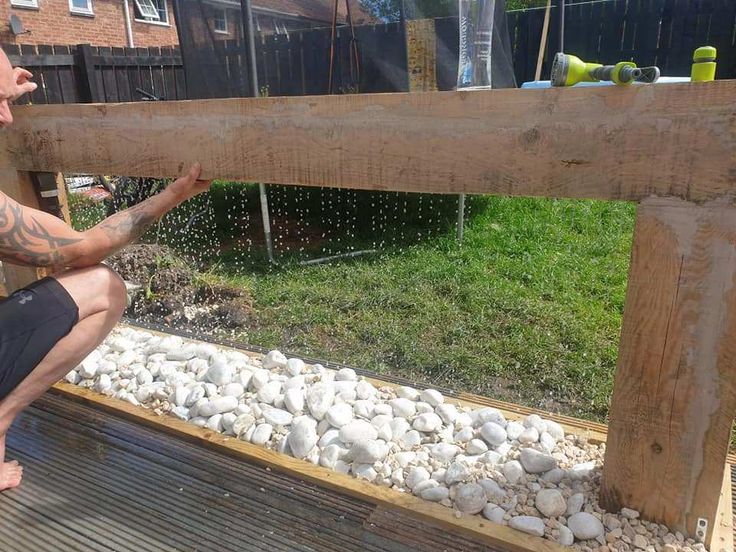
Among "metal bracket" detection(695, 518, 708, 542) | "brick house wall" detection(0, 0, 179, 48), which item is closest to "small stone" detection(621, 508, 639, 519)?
"metal bracket" detection(695, 518, 708, 542)

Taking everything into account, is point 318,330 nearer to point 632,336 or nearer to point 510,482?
point 510,482

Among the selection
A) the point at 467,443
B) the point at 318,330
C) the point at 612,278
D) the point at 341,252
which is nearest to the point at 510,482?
the point at 467,443

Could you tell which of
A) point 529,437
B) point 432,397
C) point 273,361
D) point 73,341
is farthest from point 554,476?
point 73,341

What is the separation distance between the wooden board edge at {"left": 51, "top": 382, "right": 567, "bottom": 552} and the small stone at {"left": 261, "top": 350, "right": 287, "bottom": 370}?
1.57ft

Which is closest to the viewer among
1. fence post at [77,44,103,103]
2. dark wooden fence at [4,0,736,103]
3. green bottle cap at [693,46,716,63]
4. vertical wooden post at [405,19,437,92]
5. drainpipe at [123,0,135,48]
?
green bottle cap at [693,46,716,63]

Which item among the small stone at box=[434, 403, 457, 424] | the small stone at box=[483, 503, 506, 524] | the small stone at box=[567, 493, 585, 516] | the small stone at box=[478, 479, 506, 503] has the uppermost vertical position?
the small stone at box=[567, 493, 585, 516]

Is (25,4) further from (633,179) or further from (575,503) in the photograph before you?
(575,503)

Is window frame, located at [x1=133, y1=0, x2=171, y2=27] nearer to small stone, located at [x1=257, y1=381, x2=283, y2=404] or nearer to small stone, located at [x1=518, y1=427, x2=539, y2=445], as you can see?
small stone, located at [x1=257, y1=381, x2=283, y2=404]

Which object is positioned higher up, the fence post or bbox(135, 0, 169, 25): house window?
bbox(135, 0, 169, 25): house window

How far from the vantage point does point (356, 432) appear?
189cm

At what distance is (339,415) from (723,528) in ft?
3.81

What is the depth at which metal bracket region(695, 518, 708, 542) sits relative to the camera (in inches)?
55.1

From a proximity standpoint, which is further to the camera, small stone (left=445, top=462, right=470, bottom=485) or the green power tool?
small stone (left=445, top=462, right=470, bottom=485)

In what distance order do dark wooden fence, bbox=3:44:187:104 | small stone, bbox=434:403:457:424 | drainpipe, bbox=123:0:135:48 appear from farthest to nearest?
1. drainpipe, bbox=123:0:135:48
2. dark wooden fence, bbox=3:44:187:104
3. small stone, bbox=434:403:457:424
